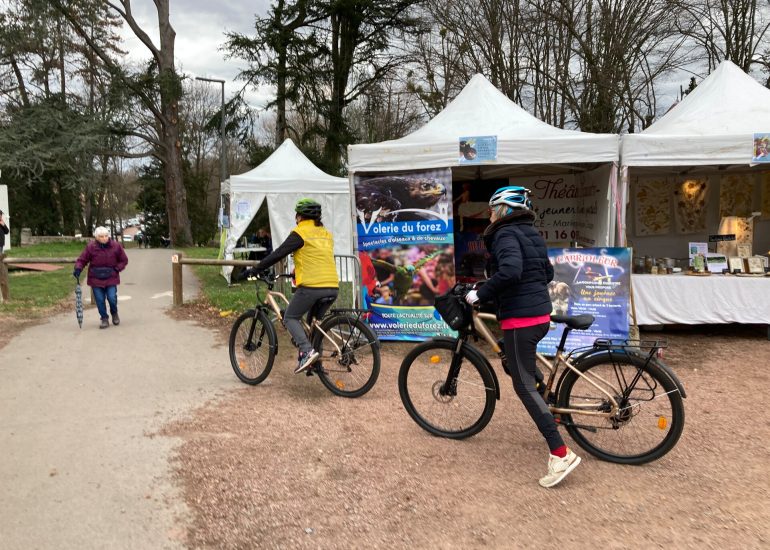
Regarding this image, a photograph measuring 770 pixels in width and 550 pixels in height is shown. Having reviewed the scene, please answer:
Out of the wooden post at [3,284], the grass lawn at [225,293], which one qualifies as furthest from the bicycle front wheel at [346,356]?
the wooden post at [3,284]

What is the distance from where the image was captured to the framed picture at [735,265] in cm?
775

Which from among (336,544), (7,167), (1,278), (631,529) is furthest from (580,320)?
(7,167)

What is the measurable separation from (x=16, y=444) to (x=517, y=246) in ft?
12.3

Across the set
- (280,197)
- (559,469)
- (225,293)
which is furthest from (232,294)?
(559,469)

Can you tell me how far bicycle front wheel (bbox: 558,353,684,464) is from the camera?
352 cm

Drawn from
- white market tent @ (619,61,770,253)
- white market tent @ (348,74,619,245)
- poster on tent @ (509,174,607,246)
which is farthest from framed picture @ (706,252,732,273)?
poster on tent @ (509,174,607,246)

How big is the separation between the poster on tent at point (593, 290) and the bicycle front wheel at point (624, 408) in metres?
2.76

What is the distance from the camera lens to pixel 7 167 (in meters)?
18.3

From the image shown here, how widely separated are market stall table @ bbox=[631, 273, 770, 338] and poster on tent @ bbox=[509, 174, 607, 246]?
1.61 meters

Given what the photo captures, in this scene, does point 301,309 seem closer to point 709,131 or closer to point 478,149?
point 478,149

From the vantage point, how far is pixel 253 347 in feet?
18.2

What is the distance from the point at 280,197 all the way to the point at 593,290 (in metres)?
8.60

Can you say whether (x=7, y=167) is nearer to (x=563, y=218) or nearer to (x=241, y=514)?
(x=563, y=218)

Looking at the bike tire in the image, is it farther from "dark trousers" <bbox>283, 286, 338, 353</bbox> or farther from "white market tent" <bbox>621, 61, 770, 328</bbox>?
"white market tent" <bbox>621, 61, 770, 328</bbox>
